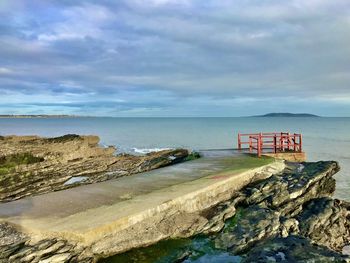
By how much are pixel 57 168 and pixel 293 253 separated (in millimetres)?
25316

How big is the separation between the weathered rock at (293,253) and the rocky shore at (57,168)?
15809 millimetres

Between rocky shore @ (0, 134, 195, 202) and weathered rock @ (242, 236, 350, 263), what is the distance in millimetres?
15809

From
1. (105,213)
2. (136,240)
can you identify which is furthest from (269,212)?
(105,213)

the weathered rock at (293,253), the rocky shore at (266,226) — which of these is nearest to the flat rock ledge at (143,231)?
the rocky shore at (266,226)

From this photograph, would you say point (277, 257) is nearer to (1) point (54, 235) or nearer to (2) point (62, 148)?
(1) point (54, 235)

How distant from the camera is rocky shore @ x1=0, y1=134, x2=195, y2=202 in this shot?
23.0 m

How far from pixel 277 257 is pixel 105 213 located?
19.0 ft

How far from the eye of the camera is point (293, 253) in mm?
8742

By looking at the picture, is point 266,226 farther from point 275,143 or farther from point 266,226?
point 275,143

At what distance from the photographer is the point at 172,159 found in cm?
2720

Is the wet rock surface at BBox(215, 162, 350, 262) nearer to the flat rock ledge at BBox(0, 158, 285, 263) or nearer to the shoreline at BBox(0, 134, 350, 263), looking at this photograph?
the shoreline at BBox(0, 134, 350, 263)

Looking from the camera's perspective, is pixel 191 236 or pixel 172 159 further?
pixel 172 159

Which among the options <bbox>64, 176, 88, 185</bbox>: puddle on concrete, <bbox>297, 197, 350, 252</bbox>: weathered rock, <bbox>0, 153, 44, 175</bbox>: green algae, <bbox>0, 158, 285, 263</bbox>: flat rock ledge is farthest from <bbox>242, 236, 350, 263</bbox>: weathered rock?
<bbox>0, 153, 44, 175</bbox>: green algae

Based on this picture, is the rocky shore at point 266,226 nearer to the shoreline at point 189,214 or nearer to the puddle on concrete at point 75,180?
the shoreline at point 189,214
